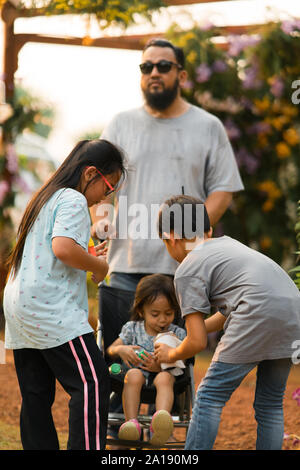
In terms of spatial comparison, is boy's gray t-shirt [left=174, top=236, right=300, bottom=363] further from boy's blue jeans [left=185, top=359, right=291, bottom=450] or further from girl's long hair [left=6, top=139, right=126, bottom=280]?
girl's long hair [left=6, top=139, right=126, bottom=280]

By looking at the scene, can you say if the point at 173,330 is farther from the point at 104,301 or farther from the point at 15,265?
the point at 15,265

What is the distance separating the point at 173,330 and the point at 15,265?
1.04 m

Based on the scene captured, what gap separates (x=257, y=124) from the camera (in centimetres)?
726

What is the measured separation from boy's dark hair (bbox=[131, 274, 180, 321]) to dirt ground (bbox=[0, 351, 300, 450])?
117 centimetres

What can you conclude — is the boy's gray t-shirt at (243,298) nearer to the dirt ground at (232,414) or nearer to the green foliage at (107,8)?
the dirt ground at (232,414)

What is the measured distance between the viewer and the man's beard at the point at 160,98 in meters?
4.07

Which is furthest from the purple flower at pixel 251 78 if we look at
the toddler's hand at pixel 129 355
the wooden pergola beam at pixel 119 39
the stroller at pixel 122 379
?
the toddler's hand at pixel 129 355

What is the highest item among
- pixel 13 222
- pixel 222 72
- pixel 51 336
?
pixel 222 72

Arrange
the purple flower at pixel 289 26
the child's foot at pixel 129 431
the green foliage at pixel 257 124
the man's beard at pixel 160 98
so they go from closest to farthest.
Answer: the child's foot at pixel 129 431
the man's beard at pixel 160 98
the purple flower at pixel 289 26
the green foliage at pixel 257 124

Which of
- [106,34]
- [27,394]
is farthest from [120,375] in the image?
[106,34]

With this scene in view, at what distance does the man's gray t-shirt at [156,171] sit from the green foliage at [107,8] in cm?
221

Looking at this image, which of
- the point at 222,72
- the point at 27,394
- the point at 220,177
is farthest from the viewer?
the point at 222,72

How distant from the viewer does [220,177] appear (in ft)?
13.4

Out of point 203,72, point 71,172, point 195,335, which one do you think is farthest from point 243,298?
point 203,72
